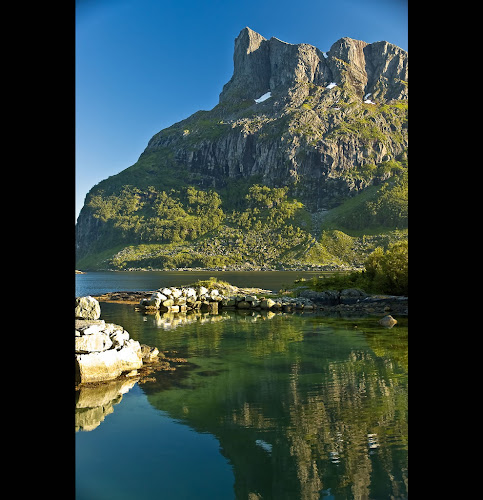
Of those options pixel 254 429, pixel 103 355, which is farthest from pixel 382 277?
pixel 254 429

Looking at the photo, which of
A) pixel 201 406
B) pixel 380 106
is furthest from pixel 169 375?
pixel 380 106

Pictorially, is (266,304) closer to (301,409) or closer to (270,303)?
(270,303)

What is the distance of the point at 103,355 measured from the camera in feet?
31.6

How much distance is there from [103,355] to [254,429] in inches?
175

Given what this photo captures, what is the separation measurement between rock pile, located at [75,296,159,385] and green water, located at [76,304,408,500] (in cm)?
90

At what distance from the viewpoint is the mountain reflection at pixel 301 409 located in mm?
5121

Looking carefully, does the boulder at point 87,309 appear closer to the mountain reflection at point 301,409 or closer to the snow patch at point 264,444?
the mountain reflection at point 301,409

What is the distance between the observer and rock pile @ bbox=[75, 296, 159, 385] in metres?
9.28

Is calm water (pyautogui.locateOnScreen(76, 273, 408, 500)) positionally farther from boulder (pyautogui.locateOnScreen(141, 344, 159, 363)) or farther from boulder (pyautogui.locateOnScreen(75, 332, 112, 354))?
boulder (pyautogui.locateOnScreen(75, 332, 112, 354))

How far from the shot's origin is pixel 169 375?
10.2 m

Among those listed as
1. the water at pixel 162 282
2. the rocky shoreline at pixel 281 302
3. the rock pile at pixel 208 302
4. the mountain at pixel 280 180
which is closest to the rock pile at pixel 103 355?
the rock pile at pixel 208 302

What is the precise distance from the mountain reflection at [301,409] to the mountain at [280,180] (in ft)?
316
